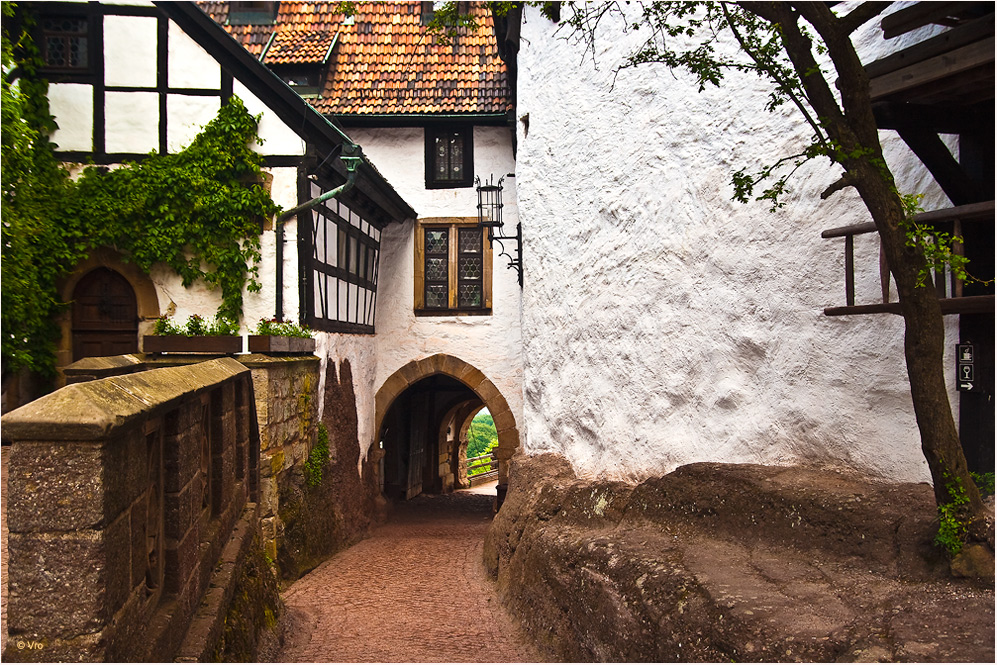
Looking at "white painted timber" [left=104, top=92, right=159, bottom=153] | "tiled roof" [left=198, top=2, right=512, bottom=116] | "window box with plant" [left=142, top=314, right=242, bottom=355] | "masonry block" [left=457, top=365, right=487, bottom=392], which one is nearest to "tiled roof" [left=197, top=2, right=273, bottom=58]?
"tiled roof" [left=198, top=2, right=512, bottom=116]

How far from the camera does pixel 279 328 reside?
364 inches

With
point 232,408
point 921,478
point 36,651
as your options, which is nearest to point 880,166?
point 921,478

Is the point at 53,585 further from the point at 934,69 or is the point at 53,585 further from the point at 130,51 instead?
the point at 130,51

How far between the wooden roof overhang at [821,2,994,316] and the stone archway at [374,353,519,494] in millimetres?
9194

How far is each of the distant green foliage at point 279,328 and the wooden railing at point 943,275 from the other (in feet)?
19.8

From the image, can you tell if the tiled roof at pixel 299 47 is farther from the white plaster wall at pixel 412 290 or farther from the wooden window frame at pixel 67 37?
the wooden window frame at pixel 67 37

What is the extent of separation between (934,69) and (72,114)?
865 cm

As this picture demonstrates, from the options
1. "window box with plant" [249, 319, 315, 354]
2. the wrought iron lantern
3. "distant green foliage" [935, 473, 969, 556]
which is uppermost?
the wrought iron lantern

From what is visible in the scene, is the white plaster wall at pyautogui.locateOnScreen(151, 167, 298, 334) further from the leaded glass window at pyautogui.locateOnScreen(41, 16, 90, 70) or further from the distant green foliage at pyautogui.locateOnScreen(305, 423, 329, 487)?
the leaded glass window at pyautogui.locateOnScreen(41, 16, 90, 70)

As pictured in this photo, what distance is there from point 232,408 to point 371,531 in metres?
7.22

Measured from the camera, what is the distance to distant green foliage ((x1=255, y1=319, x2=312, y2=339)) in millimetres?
9086

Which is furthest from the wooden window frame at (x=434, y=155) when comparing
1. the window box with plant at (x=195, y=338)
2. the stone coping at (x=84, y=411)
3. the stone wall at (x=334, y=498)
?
the stone coping at (x=84, y=411)

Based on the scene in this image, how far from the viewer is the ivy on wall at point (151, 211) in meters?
9.18

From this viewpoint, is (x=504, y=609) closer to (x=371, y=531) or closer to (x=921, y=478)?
(x=921, y=478)
